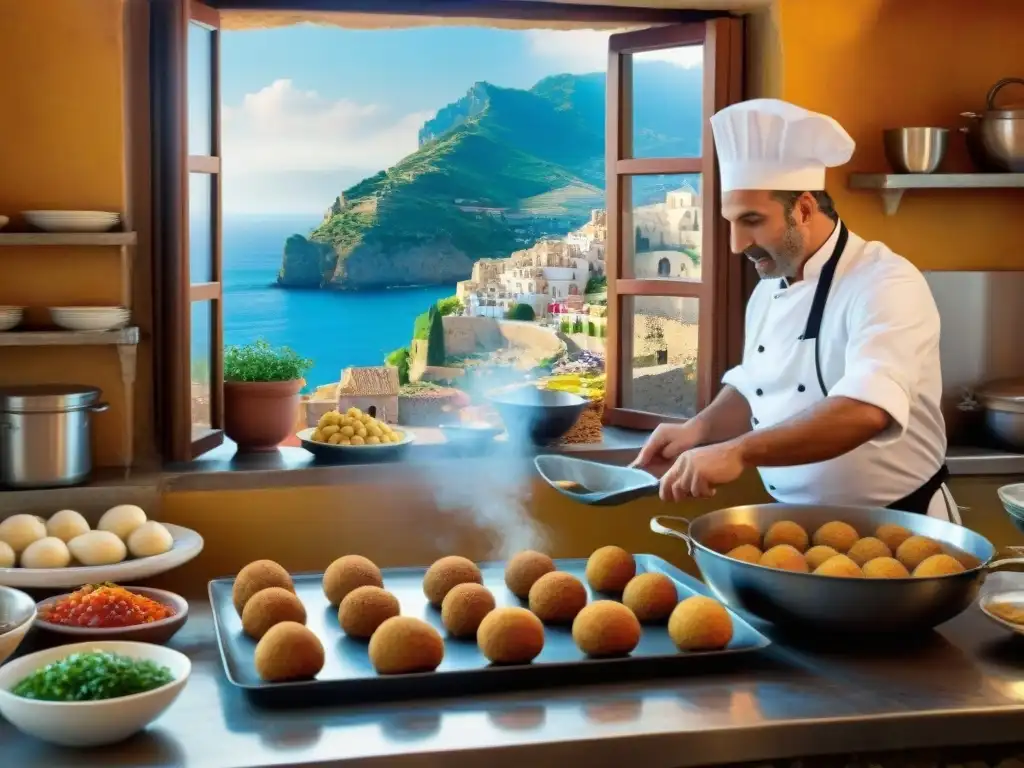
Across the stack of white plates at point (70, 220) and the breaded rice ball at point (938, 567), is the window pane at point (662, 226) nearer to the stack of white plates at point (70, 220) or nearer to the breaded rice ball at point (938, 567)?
the stack of white plates at point (70, 220)

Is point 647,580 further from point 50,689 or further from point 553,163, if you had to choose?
point 553,163

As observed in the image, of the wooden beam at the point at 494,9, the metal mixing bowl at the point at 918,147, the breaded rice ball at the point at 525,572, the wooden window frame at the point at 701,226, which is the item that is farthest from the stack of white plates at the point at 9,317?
the metal mixing bowl at the point at 918,147

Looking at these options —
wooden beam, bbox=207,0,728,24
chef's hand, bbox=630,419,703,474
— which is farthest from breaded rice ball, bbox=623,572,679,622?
wooden beam, bbox=207,0,728,24

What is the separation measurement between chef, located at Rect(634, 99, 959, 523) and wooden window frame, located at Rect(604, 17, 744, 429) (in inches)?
24.8

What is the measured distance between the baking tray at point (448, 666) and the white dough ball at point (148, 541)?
1.42 ft

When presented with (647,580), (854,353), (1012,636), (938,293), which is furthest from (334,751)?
(938,293)

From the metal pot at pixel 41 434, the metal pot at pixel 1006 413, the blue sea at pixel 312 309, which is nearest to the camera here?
the metal pot at pixel 41 434

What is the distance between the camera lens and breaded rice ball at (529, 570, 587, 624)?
2.14m

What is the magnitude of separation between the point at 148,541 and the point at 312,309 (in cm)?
210

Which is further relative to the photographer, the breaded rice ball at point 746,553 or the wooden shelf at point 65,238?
the wooden shelf at point 65,238

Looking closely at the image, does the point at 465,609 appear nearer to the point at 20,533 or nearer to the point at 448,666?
the point at 448,666

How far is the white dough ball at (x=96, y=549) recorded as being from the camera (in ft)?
8.32

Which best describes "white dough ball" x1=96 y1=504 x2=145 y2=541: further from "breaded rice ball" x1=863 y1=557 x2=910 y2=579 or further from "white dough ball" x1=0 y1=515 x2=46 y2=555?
"breaded rice ball" x1=863 y1=557 x2=910 y2=579

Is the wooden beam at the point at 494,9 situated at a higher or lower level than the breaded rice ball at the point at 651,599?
higher
